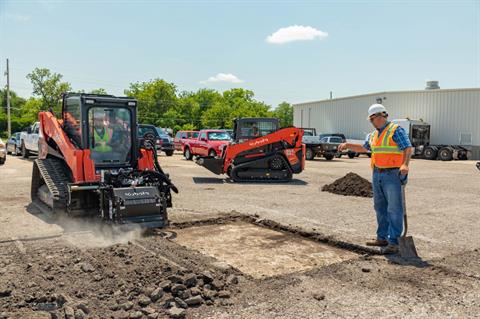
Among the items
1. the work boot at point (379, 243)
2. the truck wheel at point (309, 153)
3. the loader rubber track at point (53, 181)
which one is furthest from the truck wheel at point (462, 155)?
the loader rubber track at point (53, 181)

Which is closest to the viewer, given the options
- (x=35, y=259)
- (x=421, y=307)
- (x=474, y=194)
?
(x=421, y=307)

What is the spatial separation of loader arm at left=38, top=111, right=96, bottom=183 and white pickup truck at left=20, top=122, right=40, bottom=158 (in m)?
12.7

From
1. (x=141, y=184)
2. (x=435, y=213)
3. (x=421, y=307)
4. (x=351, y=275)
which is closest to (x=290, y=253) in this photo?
(x=351, y=275)

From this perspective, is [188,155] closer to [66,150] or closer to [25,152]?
[25,152]

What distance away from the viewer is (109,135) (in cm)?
846

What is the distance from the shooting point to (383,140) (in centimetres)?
612

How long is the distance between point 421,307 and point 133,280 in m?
3.00

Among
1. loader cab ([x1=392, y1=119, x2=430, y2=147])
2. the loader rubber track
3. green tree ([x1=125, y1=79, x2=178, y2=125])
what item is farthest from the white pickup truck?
green tree ([x1=125, y1=79, x2=178, y2=125])

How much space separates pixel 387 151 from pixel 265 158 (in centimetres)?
872

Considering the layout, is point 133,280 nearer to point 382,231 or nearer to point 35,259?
point 35,259

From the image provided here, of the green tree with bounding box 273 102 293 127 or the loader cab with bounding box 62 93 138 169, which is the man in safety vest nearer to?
the loader cab with bounding box 62 93 138 169

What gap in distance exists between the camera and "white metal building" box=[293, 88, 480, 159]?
33.8 meters

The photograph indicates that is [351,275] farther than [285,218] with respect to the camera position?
No

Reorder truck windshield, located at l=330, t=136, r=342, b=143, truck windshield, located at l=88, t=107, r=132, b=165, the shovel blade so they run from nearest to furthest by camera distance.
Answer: the shovel blade
truck windshield, located at l=88, t=107, r=132, b=165
truck windshield, located at l=330, t=136, r=342, b=143
